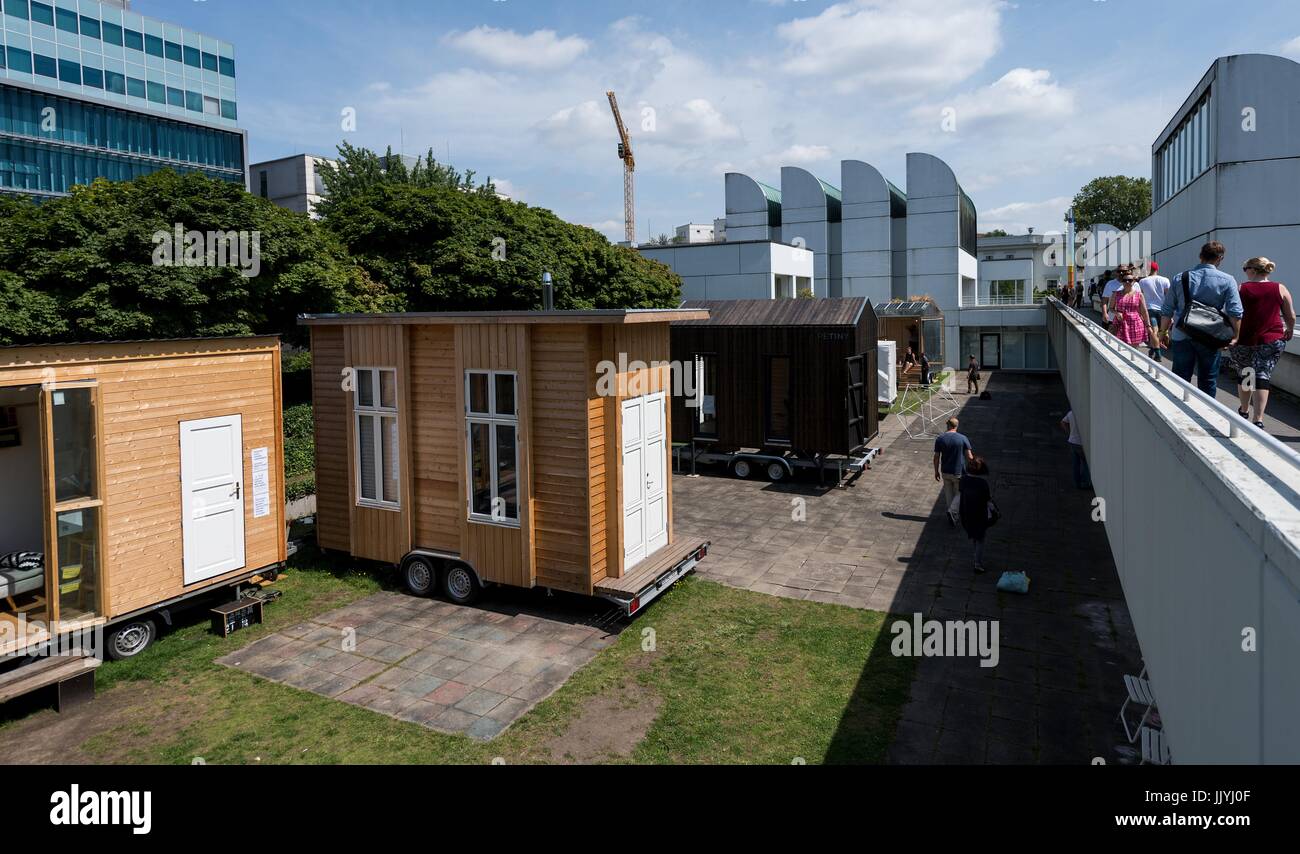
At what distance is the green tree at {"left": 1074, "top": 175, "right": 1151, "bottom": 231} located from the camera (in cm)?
7488

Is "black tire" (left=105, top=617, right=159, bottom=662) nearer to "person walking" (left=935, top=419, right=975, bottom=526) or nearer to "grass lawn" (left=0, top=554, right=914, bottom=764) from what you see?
"grass lawn" (left=0, top=554, right=914, bottom=764)

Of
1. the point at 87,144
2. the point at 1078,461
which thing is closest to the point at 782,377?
the point at 1078,461

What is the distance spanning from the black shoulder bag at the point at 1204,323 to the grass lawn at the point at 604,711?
168 inches

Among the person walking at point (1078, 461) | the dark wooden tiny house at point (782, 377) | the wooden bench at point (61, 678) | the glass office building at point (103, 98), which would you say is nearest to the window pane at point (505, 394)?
the wooden bench at point (61, 678)

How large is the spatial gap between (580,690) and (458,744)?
1.44 meters

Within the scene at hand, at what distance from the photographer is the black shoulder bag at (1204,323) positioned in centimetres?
729

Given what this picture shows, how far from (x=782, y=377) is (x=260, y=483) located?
444 inches

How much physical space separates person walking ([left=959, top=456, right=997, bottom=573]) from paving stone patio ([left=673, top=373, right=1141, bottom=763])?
52 cm

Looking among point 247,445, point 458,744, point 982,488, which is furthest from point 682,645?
point 247,445

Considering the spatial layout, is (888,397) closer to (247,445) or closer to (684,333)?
(684,333)

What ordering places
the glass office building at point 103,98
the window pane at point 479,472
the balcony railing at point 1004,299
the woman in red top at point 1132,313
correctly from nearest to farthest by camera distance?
the window pane at point 479,472
the woman in red top at point 1132,313
the glass office building at point 103,98
the balcony railing at point 1004,299

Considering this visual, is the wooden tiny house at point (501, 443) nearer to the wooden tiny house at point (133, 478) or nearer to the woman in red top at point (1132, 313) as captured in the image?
the wooden tiny house at point (133, 478)

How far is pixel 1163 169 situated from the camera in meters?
31.9

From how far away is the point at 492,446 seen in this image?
34.6 ft
